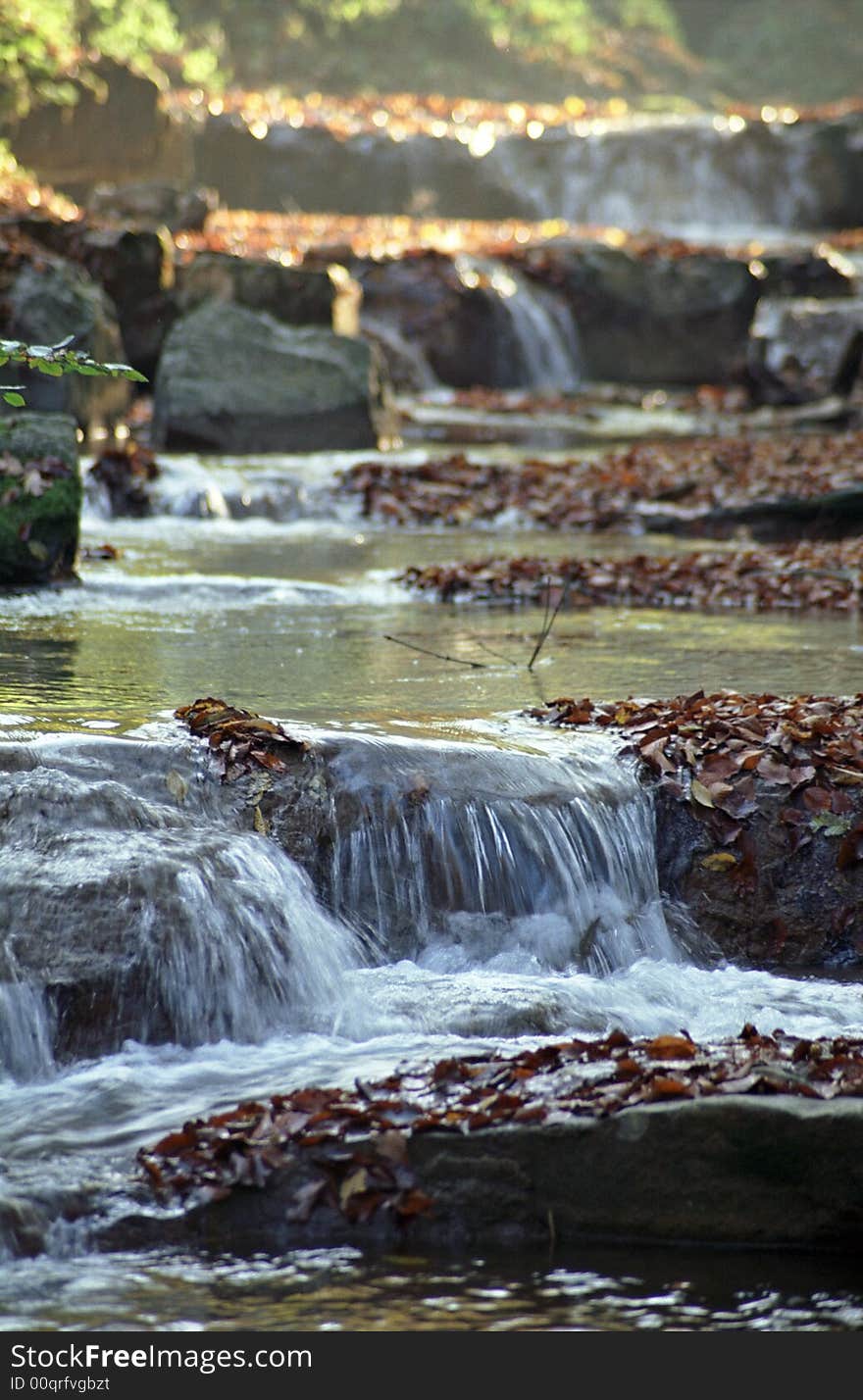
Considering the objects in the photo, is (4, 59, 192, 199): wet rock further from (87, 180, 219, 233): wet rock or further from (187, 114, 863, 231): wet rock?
(187, 114, 863, 231): wet rock

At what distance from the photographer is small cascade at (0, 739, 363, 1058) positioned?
5039mm

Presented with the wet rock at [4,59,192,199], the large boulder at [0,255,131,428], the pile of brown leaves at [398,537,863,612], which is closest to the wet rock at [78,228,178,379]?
the large boulder at [0,255,131,428]

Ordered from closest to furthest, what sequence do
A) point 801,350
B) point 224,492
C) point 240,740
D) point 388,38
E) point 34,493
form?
1. point 240,740
2. point 34,493
3. point 224,492
4. point 801,350
5. point 388,38

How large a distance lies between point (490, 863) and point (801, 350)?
55.2 feet

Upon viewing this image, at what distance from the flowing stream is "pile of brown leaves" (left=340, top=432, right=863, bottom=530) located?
230 inches

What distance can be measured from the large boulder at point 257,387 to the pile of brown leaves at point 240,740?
952cm

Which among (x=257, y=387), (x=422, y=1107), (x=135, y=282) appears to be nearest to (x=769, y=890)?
(x=422, y=1107)

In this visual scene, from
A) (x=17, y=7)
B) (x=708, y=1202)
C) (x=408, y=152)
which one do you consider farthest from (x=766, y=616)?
(x=408, y=152)

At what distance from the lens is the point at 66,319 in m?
15.3

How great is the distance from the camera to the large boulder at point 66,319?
15031 millimetres

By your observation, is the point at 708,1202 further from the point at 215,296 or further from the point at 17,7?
the point at 17,7

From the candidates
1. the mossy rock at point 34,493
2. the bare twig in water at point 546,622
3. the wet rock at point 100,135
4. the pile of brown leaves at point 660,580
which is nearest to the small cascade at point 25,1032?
the bare twig in water at point 546,622

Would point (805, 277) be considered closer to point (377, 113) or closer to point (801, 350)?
point (801, 350)
